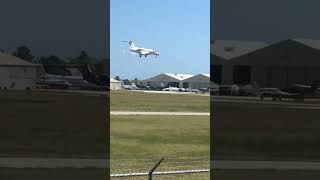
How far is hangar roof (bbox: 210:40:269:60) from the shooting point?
6980 mm

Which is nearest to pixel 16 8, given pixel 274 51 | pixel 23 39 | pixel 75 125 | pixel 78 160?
pixel 23 39

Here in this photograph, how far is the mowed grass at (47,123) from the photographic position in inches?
286

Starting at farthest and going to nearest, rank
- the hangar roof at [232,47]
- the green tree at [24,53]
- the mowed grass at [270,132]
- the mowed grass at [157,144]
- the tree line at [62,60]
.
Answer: the mowed grass at [157,144], the mowed grass at [270,132], the green tree at [24,53], the hangar roof at [232,47], the tree line at [62,60]

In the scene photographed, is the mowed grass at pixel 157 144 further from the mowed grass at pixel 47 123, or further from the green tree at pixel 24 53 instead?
the green tree at pixel 24 53

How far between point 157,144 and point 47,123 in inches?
240

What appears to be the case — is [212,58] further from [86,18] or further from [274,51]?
[86,18]

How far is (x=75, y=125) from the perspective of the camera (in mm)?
7312

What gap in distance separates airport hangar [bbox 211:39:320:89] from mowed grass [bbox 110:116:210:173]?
240 centimetres

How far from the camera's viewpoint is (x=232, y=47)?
7133 mm

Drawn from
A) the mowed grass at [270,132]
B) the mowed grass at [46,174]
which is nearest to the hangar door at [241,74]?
the mowed grass at [270,132]

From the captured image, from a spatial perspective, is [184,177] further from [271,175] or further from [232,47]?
[232,47]

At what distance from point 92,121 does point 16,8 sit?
162 centimetres

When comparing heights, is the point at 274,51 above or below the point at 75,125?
above

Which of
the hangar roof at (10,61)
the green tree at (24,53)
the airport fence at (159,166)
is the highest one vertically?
the green tree at (24,53)
